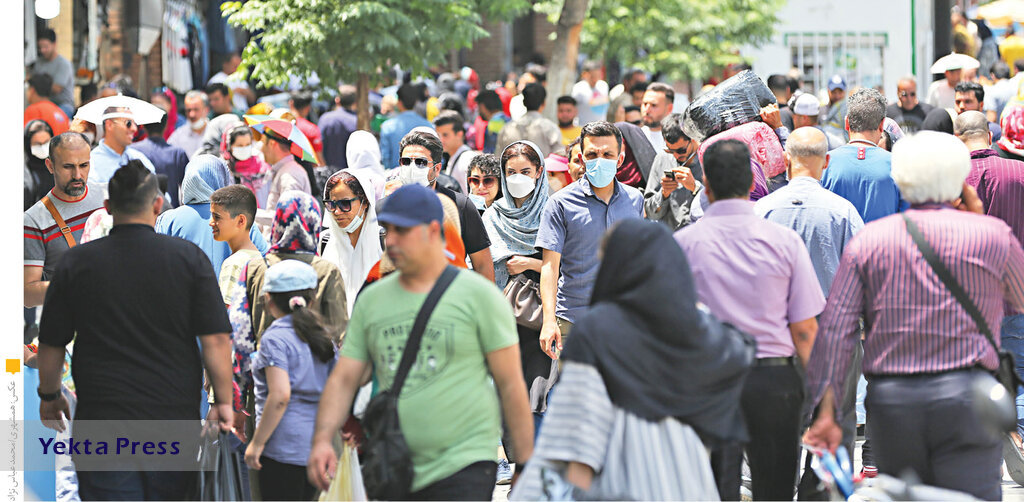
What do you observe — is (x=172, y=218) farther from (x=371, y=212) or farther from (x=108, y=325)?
(x=108, y=325)

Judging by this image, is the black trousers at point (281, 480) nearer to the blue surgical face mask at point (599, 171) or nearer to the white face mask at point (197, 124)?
the blue surgical face mask at point (599, 171)

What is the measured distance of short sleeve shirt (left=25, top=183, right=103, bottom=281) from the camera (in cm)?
726

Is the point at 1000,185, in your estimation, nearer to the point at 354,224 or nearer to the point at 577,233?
the point at 577,233

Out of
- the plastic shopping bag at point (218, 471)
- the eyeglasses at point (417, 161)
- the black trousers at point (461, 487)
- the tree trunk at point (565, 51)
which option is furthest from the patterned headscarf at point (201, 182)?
→ the tree trunk at point (565, 51)

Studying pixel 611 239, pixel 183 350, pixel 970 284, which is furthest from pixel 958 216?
pixel 183 350

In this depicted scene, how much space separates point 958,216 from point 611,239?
139 centimetres

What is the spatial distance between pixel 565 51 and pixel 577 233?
9.53m

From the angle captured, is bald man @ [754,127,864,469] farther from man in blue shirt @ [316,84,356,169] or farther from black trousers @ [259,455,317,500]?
man in blue shirt @ [316,84,356,169]

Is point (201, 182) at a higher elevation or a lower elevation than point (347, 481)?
higher

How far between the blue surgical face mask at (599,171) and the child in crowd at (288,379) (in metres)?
1.93

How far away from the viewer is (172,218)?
298 inches

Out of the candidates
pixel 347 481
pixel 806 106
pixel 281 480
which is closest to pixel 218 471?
pixel 281 480

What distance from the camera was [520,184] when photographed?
765 centimetres

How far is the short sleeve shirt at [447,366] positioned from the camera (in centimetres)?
455
